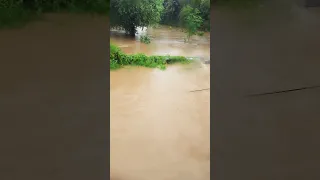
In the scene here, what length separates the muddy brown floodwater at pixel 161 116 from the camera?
4.87ft

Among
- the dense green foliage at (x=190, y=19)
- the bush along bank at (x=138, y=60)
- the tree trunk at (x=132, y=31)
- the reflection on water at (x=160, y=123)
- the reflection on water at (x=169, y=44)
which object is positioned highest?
the dense green foliage at (x=190, y=19)

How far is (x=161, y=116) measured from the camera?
154 cm

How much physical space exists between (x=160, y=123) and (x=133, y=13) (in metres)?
0.46

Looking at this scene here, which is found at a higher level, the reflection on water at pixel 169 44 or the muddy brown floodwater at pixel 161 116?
the reflection on water at pixel 169 44
